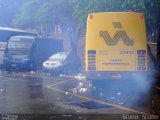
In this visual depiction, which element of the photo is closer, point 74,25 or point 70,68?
point 70,68

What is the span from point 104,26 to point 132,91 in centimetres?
267

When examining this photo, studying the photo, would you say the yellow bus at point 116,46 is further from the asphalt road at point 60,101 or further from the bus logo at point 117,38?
the asphalt road at point 60,101

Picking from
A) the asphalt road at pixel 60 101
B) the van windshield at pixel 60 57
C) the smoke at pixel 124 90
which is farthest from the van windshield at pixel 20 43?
the smoke at pixel 124 90

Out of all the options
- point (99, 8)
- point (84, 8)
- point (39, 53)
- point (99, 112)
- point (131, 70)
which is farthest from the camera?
point (39, 53)

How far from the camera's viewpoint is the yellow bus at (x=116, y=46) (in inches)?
527

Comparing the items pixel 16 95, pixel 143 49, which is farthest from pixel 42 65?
pixel 143 49

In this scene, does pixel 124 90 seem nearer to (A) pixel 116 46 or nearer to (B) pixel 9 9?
(A) pixel 116 46

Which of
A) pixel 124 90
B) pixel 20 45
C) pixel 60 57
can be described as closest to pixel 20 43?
pixel 20 45

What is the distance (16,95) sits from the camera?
46.9 feet

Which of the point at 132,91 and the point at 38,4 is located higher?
the point at 38,4

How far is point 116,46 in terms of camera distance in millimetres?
13453

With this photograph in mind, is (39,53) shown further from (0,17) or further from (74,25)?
(0,17)

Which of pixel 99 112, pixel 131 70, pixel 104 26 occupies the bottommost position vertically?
pixel 99 112

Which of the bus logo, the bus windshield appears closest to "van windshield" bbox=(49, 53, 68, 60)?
the bus windshield
